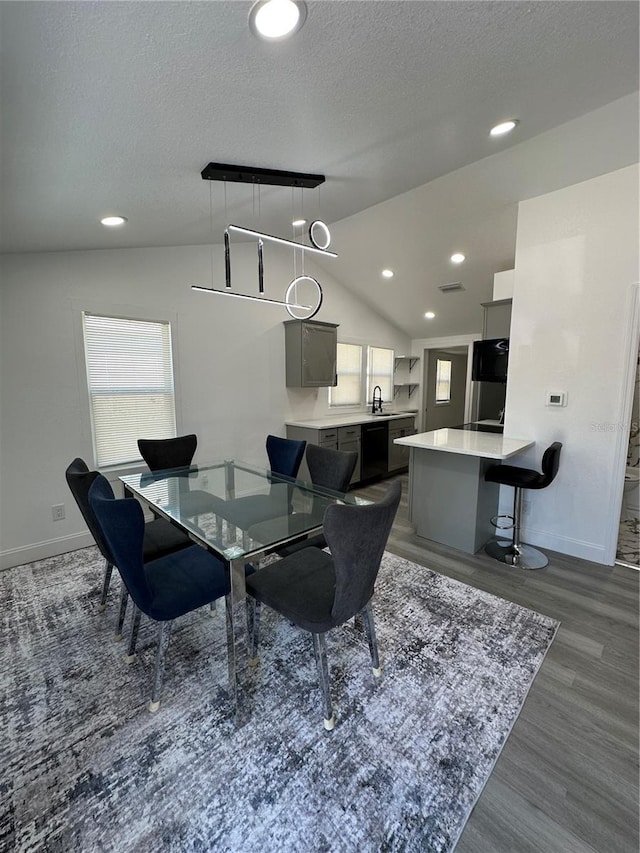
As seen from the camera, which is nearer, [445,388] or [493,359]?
[493,359]

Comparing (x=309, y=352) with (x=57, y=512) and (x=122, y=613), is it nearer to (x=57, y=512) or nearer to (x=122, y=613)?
(x=57, y=512)

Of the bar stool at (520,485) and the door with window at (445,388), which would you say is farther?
the door with window at (445,388)

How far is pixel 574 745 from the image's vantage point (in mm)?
1494

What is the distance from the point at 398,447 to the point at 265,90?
15.5 ft

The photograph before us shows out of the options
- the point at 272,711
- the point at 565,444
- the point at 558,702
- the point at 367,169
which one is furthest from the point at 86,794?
the point at 565,444

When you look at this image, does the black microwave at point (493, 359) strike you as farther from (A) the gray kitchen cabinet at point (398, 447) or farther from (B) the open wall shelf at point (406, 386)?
(B) the open wall shelf at point (406, 386)

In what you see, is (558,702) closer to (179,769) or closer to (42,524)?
(179,769)

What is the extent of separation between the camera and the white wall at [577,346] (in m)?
2.70

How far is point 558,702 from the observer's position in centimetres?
169

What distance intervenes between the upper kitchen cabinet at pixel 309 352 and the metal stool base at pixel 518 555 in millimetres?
2746

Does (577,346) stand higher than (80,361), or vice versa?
(577,346)

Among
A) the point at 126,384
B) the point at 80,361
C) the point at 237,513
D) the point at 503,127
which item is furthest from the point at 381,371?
the point at 237,513

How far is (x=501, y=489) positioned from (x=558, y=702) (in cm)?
198

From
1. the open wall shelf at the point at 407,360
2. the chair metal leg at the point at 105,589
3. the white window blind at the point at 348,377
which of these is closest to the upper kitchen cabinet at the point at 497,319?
the white window blind at the point at 348,377
